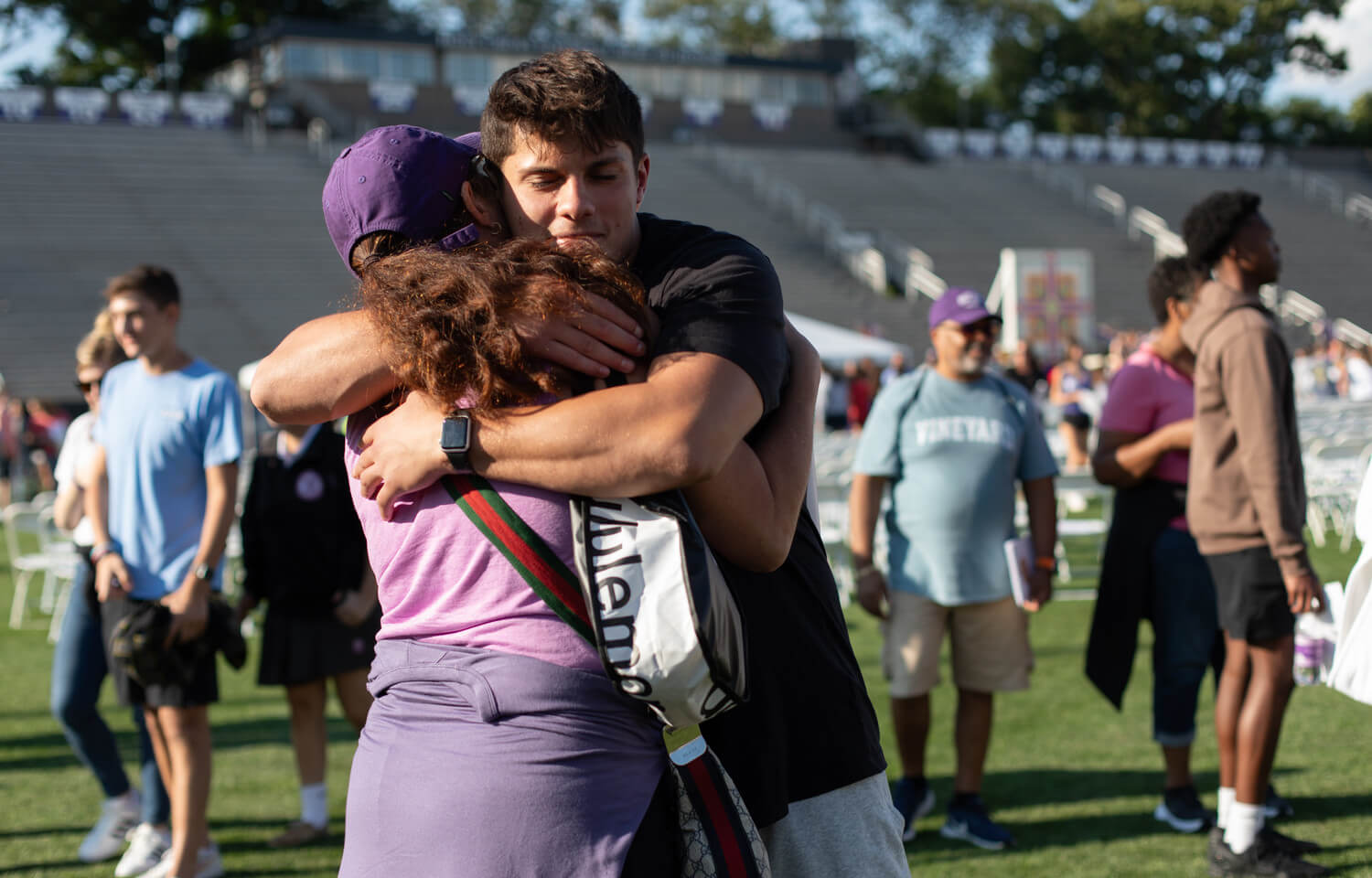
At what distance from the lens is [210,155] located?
34.0 metres

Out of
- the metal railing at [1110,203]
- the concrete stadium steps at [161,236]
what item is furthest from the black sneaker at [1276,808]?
the metal railing at [1110,203]

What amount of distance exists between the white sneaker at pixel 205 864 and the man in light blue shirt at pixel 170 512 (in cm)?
2

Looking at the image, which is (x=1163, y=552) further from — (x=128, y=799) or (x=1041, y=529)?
(x=128, y=799)

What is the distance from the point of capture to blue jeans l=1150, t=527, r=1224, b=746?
15.5ft

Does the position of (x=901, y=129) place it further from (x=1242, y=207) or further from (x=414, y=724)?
(x=414, y=724)

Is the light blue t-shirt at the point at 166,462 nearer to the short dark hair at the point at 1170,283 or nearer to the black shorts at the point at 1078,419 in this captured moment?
the short dark hair at the point at 1170,283

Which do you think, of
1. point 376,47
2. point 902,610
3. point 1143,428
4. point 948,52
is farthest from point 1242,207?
point 948,52

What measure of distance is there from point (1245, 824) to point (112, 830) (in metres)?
4.04

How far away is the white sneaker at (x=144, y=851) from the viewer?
4.66m

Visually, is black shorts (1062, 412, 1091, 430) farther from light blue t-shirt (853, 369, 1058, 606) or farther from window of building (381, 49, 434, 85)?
window of building (381, 49, 434, 85)

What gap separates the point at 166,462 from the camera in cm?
439

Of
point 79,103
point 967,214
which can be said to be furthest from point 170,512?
point 79,103

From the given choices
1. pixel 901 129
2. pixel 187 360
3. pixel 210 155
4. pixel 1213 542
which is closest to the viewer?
pixel 1213 542

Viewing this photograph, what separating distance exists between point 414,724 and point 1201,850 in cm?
366
